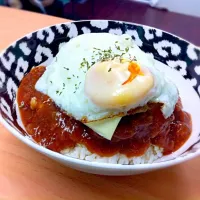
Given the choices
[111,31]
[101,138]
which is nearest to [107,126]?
[101,138]

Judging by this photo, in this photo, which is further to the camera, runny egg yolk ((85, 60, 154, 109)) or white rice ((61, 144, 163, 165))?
white rice ((61, 144, 163, 165))

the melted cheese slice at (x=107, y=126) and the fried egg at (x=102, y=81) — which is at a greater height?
the fried egg at (x=102, y=81)

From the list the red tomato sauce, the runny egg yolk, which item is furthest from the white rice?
the runny egg yolk

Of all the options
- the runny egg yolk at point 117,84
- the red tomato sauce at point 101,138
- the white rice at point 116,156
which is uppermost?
the runny egg yolk at point 117,84

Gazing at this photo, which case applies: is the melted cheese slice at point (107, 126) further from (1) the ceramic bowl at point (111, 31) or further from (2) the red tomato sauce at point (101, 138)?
(1) the ceramic bowl at point (111, 31)

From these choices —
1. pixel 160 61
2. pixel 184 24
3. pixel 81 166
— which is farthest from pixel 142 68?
pixel 184 24

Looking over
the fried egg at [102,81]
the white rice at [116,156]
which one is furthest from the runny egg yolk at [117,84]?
the white rice at [116,156]

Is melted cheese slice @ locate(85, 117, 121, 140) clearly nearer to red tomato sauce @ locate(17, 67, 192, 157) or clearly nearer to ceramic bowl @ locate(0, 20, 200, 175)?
red tomato sauce @ locate(17, 67, 192, 157)
